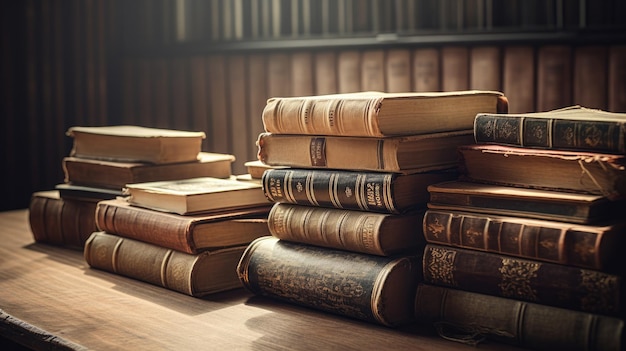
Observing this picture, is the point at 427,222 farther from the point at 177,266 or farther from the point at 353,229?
the point at 177,266

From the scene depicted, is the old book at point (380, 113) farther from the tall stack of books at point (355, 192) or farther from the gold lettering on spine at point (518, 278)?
the gold lettering on spine at point (518, 278)

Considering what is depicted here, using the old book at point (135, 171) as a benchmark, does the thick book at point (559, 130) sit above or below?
above

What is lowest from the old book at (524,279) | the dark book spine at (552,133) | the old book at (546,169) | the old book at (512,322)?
the old book at (512,322)

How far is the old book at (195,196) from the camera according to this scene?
1.79 m

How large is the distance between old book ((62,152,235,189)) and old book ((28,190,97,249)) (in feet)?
0.23

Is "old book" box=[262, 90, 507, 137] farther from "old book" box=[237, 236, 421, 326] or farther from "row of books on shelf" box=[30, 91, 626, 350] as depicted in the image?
"old book" box=[237, 236, 421, 326]

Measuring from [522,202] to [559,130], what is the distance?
0.42 ft

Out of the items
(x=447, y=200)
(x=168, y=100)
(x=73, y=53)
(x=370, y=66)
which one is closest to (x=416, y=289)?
(x=447, y=200)

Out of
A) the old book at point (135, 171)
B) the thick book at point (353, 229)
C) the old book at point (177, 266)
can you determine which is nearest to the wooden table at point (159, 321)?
the old book at point (177, 266)

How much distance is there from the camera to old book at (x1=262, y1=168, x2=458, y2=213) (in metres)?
1.48

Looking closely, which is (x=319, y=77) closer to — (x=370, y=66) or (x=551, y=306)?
(x=370, y=66)

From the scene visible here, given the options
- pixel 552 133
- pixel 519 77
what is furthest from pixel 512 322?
pixel 519 77

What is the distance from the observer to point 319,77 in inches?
Answer: 106

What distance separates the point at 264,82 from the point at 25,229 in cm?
89
